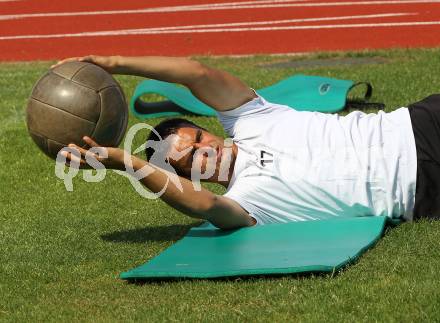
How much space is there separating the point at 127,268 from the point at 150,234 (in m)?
0.78

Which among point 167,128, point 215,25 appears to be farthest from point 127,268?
point 215,25

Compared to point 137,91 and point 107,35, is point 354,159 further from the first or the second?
point 107,35

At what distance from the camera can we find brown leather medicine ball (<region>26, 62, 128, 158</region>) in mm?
5922

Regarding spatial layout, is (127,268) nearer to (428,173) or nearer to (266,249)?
(266,249)

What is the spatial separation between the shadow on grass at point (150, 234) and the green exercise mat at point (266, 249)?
19cm

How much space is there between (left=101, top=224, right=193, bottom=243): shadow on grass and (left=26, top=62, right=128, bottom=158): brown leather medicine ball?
685mm

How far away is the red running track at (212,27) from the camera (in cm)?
1443

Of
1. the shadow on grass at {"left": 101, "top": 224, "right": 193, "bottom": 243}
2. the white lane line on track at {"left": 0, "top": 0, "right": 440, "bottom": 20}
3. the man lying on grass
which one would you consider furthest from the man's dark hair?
the white lane line on track at {"left": 0, "top": 0, "right": 440, "bottom": 20}

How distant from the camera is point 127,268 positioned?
5793 millimetres

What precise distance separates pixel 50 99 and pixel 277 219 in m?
1.54

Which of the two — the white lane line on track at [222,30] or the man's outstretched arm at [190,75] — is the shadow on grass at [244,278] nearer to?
the man's outstretched arm at [190,75]

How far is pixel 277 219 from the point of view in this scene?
636 cm

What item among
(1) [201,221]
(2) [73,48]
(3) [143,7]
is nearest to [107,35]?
(2) [73,48]

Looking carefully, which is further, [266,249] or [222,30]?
[222,30]
